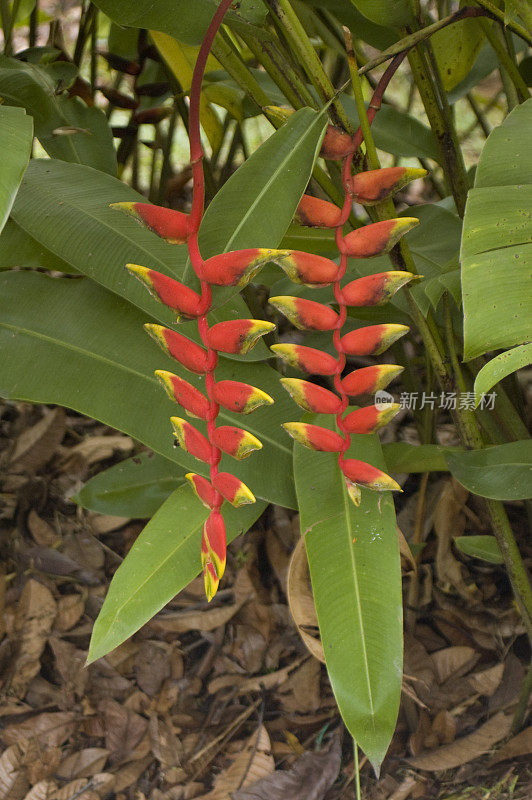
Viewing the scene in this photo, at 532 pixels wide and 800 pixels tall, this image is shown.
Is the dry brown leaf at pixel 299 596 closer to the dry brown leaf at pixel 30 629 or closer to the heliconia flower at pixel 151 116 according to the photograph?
the dry brown leaf at pixel 30 629

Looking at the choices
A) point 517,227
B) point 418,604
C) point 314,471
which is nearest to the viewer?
point 517,227

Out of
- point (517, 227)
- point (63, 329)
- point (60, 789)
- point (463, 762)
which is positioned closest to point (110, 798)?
point (60, 789)

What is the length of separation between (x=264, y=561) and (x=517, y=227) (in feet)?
2.08

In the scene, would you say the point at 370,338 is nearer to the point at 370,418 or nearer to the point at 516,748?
the point at 370,418

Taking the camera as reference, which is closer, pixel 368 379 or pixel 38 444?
pixel 368 379

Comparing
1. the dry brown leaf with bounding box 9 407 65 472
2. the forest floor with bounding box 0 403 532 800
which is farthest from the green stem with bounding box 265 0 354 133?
the dry brown leaf with bounding box 9 407 65 472

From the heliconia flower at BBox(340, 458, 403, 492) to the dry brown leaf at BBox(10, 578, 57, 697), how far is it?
62 cm

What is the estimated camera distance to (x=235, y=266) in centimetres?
34

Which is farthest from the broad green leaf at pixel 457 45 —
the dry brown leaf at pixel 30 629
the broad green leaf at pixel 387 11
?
the dry brown leaf at pixel 30 629

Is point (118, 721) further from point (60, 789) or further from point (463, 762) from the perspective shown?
point (463, 762)

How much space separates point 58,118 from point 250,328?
437 mm

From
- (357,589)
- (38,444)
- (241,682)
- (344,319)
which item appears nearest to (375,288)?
(344,319)

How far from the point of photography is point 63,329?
0.64m

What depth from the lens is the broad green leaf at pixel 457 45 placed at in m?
0.71
